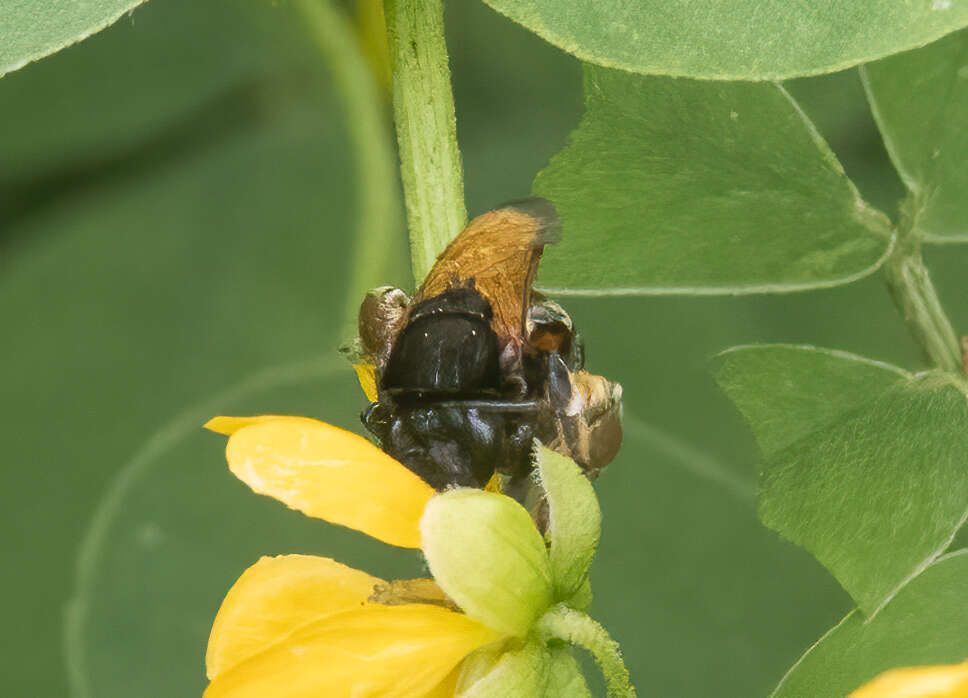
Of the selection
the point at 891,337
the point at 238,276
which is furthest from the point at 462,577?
the point at 238,276

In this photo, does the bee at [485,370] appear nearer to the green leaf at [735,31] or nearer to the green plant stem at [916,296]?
the green leaf at [735,31]

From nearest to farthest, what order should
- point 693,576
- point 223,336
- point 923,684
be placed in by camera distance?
point 923,684 → point 693,576 → point 223,336

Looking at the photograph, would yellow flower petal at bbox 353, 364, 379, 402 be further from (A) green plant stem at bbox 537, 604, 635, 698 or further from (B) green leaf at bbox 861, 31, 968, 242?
(B) green leaf at bbox 861, 31, 968, 242

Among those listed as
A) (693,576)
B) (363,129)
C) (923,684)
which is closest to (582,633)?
(923,684)

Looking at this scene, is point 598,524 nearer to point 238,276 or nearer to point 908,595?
point 908,595

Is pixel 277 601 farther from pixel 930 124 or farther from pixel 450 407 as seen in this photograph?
pixel 930 124

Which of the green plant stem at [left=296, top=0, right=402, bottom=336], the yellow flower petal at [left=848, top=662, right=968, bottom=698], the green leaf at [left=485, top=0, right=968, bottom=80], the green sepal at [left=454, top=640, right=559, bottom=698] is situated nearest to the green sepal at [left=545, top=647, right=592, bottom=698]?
the green sepal at [left=454, top=640, right=559, bottom=698]
